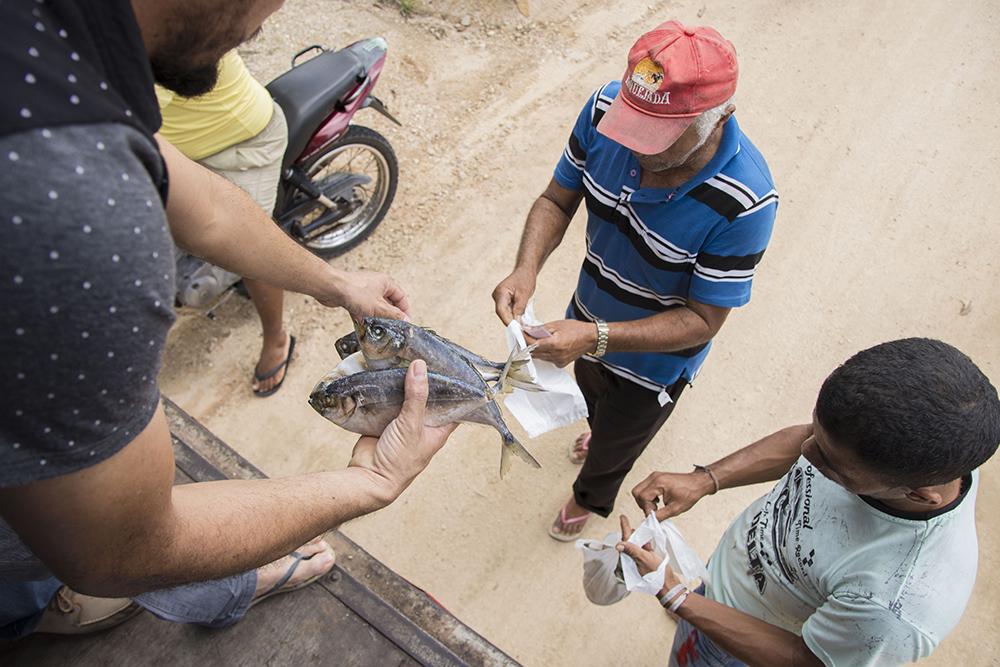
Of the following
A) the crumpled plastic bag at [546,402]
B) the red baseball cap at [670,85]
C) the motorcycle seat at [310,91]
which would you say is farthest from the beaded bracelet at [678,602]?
the motorcycle seat at [310,91]

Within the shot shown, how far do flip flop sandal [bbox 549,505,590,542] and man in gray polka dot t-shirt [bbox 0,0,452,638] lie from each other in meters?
2.23

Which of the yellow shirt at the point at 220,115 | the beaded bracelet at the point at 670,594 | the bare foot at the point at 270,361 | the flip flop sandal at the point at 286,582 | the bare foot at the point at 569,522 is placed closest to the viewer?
the beaded bracelet at the point at 670,594

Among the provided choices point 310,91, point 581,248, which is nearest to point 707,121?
point 310,91

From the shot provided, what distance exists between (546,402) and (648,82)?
3.74 feet

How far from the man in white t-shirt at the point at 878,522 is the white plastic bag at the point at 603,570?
13.2 inches

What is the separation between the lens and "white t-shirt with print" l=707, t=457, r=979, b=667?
5.80 ft

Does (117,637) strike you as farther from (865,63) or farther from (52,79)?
(865,63)

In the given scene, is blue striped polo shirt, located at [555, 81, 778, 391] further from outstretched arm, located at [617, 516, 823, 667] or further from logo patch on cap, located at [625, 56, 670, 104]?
outstretched arm, located at [617, 516, 823, 667]

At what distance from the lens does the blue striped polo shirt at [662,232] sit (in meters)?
2.28

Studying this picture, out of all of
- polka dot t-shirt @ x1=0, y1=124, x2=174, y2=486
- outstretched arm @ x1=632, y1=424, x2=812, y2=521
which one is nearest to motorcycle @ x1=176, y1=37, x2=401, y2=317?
outstretched arm @ x1=632, y1=424, x2=812, y2=521

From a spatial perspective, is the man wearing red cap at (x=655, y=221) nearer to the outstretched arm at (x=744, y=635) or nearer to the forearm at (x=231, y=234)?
the forearm at (x=231, y=234)

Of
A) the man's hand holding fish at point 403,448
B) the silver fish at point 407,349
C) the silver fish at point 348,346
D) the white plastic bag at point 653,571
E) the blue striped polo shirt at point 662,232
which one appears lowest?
the white plastic bag at point 653,571

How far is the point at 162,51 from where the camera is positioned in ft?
3.81

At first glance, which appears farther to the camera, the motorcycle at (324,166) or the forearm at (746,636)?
the motorcycle at (324,166)
